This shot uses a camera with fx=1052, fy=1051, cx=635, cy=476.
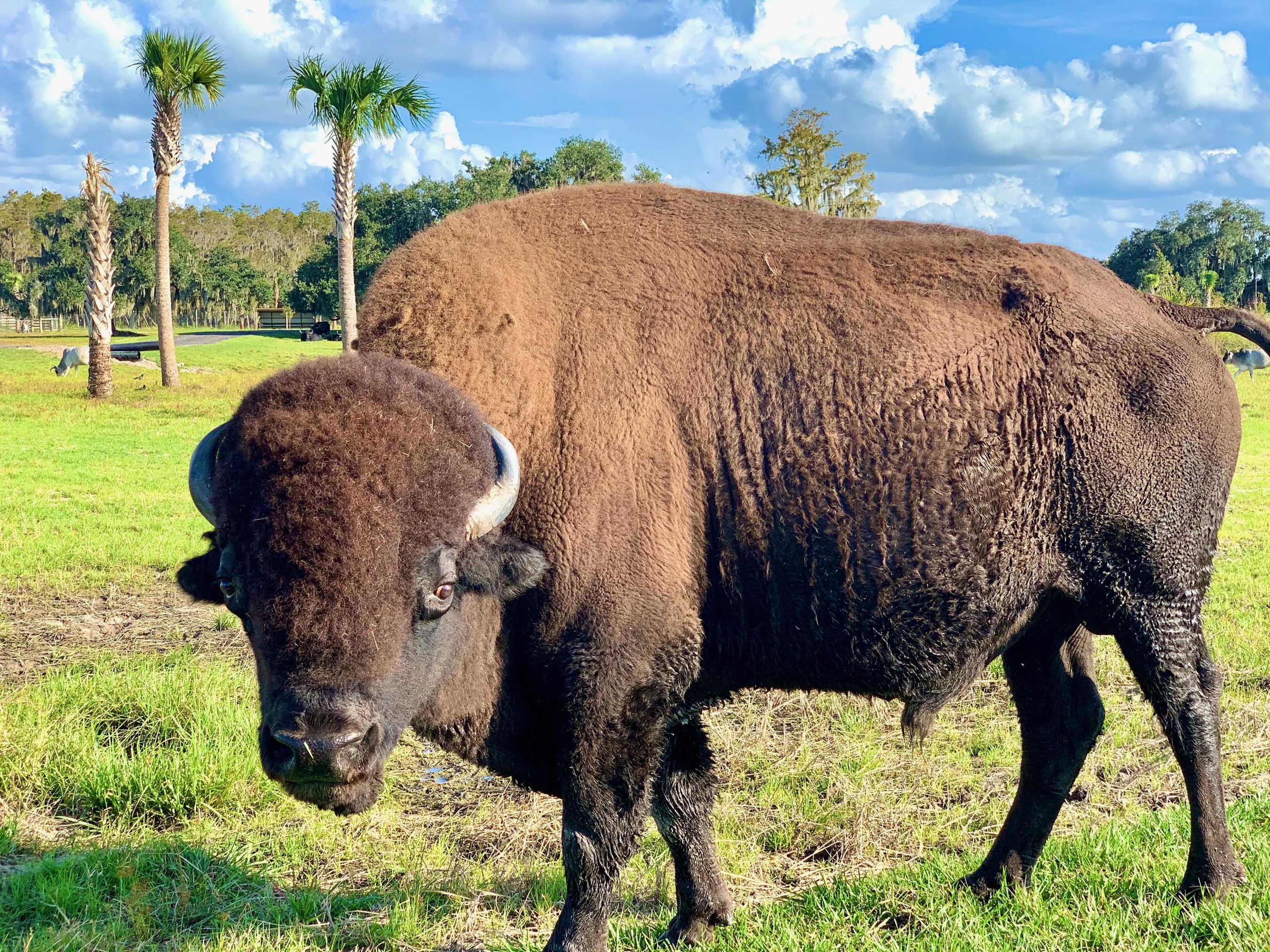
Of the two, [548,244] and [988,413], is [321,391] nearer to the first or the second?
[548,244]

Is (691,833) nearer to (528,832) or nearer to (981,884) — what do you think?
(528,832)

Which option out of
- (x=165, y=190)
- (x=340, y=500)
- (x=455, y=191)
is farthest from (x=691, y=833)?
(x=455, y=191)

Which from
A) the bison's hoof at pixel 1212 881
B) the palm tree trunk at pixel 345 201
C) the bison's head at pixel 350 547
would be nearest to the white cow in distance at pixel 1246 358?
the palm tree trunk at pixel 345 201

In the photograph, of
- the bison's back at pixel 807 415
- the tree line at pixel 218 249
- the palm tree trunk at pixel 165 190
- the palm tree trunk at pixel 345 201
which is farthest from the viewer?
the tree line at pixel 218 249

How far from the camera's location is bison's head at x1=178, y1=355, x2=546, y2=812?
2953mm

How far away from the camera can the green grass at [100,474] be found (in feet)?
31.9

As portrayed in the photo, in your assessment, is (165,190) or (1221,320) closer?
(1221,320)

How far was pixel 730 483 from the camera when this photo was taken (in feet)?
13.2

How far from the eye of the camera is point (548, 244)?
4.21 metres

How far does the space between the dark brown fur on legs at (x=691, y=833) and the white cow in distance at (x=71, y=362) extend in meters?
32.5

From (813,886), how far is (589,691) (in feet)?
5.52

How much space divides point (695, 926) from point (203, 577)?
2.45m

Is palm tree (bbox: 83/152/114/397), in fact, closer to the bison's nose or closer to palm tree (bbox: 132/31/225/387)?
palm tree (bbox: 132/31/225/387)

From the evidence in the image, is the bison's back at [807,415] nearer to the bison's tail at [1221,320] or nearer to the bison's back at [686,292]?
the bison's back at [686,292]
